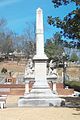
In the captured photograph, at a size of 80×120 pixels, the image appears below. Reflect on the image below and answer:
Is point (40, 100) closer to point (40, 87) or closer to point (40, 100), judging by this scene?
point (40, 100)

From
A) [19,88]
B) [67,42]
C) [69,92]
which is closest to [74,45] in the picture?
[67,42]

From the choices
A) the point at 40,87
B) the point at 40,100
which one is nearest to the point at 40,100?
the point at 40,100

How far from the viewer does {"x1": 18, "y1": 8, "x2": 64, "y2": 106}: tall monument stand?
20797 mm

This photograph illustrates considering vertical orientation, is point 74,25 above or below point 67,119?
above

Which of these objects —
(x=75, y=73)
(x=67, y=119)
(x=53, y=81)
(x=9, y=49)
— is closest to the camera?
(x=67, y=119)

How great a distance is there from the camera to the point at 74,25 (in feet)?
56.7

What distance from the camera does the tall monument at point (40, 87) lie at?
68.2 ft

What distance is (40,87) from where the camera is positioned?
70.9 feet

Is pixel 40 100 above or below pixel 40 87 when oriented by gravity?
below

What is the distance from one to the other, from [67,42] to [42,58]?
332 centimetres

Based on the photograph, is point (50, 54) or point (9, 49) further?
point (9, 49)

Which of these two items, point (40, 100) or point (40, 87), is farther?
point (40, 87)

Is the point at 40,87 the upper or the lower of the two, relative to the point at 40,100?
upper

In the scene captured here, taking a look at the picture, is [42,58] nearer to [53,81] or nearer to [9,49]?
[53,81]
